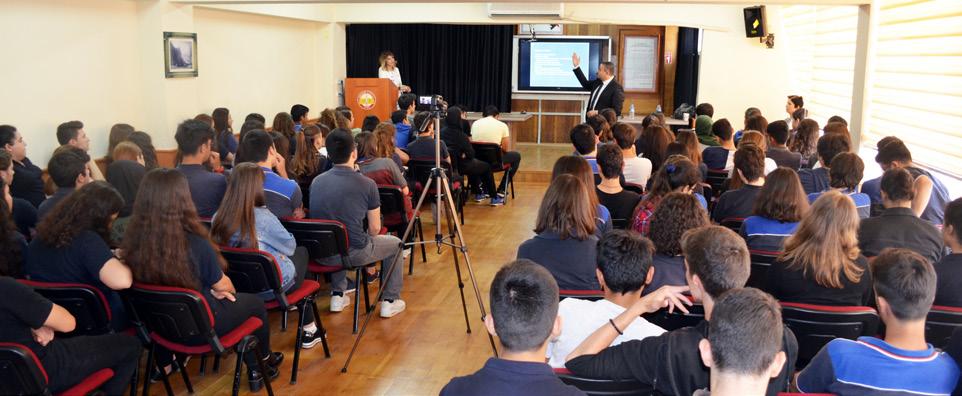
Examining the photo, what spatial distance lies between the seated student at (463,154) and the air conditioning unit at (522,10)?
3.12m

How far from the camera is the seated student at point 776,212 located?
12.7 ft

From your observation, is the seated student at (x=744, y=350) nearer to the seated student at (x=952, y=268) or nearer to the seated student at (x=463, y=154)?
the seated student at (x=952, y=268)

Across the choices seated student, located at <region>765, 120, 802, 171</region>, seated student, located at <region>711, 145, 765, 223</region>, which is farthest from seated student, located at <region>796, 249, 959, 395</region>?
seated student, located at <region>765, 120, 802, 171</region>

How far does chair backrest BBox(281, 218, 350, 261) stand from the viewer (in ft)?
14.5

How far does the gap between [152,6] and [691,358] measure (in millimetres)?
7183

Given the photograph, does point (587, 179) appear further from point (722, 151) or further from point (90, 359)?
point (90, 359)

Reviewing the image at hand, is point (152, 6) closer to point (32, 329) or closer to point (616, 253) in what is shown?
point (32, 329)

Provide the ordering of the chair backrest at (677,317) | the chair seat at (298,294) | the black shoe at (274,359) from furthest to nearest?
the black shoe at (274,359) < the chair seat at (298,294) < the chair backrest at (677,317)

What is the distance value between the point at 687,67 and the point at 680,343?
37.8 feet

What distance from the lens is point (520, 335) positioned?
1974 mm

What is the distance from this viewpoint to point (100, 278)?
318cm

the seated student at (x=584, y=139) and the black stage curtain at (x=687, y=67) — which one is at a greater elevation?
the black stage curtain at (x=687, y=67)

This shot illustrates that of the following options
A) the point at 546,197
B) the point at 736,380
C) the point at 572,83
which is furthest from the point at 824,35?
the point at 736,380

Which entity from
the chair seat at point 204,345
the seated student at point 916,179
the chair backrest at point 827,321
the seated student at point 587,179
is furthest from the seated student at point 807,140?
the chair seat at point 204,345
